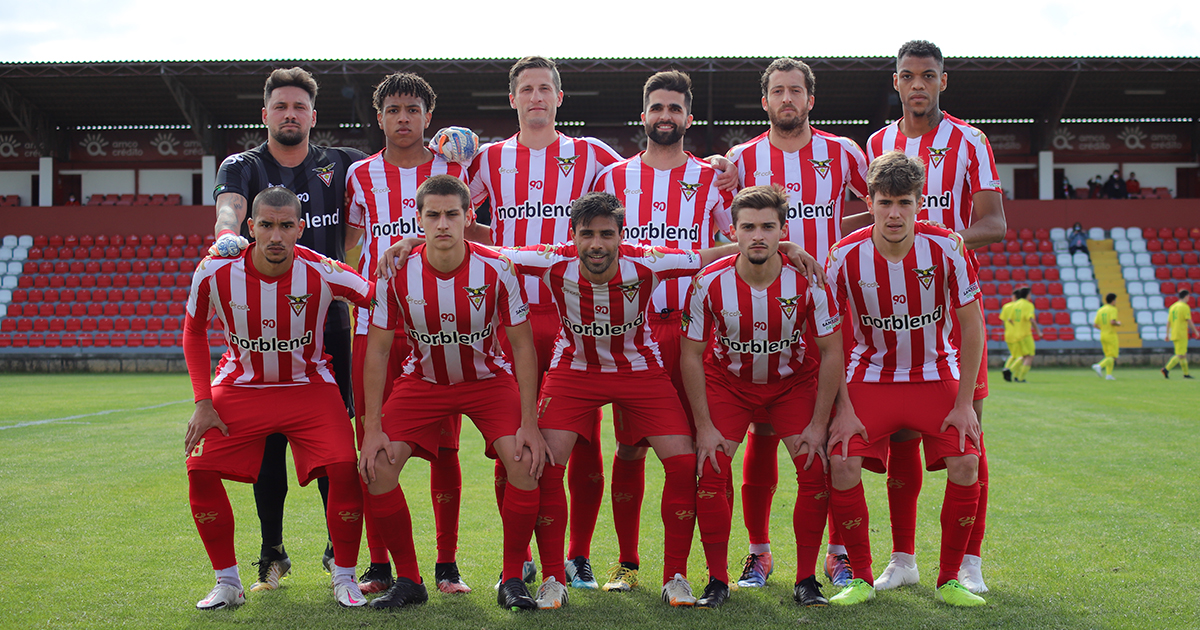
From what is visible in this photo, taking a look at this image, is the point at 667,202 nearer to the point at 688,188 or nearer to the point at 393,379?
the point at 688,188

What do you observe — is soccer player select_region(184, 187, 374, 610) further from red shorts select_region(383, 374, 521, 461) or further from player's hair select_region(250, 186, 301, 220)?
red shorts select_region(383, 374, 521, 461)

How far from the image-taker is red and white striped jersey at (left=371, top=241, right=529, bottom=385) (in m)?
3.87

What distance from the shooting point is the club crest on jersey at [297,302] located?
3930 mm

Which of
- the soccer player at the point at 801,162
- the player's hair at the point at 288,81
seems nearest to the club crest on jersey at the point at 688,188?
the soccer player at the point at 801,162

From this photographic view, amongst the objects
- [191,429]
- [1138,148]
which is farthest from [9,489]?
[1138,148]

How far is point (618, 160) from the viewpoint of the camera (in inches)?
183

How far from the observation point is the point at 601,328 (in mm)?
3955

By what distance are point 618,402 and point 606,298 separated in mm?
481

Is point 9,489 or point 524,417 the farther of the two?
point 9,489

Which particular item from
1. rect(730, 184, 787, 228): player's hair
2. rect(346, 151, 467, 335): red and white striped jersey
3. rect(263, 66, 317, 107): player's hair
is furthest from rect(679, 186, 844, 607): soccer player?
rect(263, 66, 317, 107): player's hair

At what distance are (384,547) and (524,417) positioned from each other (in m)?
0.96

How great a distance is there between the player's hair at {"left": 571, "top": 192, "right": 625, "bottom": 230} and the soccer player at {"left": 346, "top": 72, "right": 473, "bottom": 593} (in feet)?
3.10

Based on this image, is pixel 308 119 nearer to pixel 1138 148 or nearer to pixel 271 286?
pixel 271 286

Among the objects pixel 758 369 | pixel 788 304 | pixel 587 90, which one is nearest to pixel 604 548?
pixel 758 369
